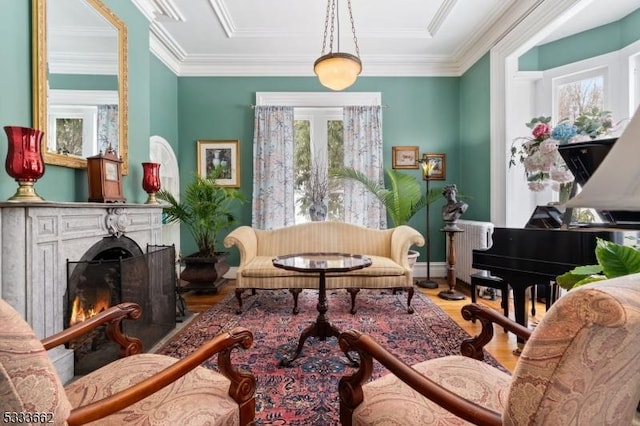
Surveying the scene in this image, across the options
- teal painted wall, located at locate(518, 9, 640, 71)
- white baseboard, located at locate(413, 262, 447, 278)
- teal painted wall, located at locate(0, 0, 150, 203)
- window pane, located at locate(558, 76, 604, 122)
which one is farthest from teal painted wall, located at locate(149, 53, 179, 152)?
window pane, located at locate(558, 76, 604, 122)

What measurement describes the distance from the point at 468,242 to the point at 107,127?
421cm

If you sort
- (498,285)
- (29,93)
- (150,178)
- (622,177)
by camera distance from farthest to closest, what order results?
(150,178) < (498,285) < (29,93) < (622,177)

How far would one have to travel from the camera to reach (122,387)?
1.15m

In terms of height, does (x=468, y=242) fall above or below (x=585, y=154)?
below

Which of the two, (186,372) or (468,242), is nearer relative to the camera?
(186,372)

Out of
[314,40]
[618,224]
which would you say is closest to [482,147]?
[618,224]

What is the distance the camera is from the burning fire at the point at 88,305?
214 centimetres

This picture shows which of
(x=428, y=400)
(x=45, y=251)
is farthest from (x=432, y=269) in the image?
(x=45, y=251)

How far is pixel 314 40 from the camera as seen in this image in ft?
13.9

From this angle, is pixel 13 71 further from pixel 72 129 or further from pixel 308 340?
pixel 308 340

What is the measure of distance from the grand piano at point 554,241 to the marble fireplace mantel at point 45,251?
3.10 metres

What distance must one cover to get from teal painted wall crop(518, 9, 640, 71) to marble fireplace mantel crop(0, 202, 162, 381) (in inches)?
190

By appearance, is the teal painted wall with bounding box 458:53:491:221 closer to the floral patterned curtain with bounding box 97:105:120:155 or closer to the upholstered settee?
the upholstered settee

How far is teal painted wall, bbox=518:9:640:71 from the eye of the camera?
3.24 meters
